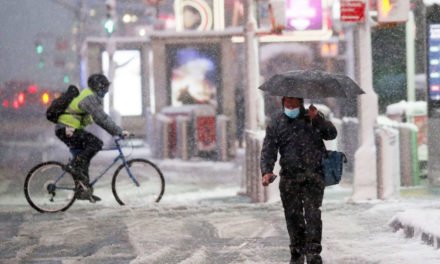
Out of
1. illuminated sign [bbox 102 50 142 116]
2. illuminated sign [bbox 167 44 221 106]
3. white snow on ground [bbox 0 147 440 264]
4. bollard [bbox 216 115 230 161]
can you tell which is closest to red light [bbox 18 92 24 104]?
illuminated sign [bbox 102 50 142 116]

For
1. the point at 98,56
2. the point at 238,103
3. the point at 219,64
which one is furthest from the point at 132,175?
the point at 98,56

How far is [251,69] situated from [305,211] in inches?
243

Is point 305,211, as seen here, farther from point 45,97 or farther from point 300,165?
point 45,97

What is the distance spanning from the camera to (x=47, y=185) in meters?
12.2

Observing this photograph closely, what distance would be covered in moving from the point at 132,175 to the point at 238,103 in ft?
51.9

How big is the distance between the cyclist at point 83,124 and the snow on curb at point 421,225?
3.99 meters

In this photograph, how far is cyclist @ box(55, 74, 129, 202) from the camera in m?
11.8

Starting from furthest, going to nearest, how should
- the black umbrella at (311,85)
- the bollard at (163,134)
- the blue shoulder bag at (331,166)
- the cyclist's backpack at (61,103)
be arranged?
the bollard at (163,134) < the cyclist's backpack at (61,103) < the blue shoulder bag at (331,166) < the black umbrella at (311,85)

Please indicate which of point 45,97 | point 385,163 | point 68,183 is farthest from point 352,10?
point 45,97

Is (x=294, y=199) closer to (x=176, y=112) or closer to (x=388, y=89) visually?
(x=388, y=89)

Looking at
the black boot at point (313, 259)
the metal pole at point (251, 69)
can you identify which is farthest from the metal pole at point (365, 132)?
the black boot at point (313, 259)

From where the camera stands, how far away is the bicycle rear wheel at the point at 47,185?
1209 centimetres

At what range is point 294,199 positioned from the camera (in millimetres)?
7590

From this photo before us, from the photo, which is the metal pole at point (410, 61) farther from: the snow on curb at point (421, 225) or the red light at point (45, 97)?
the red light at point (45, 97)
